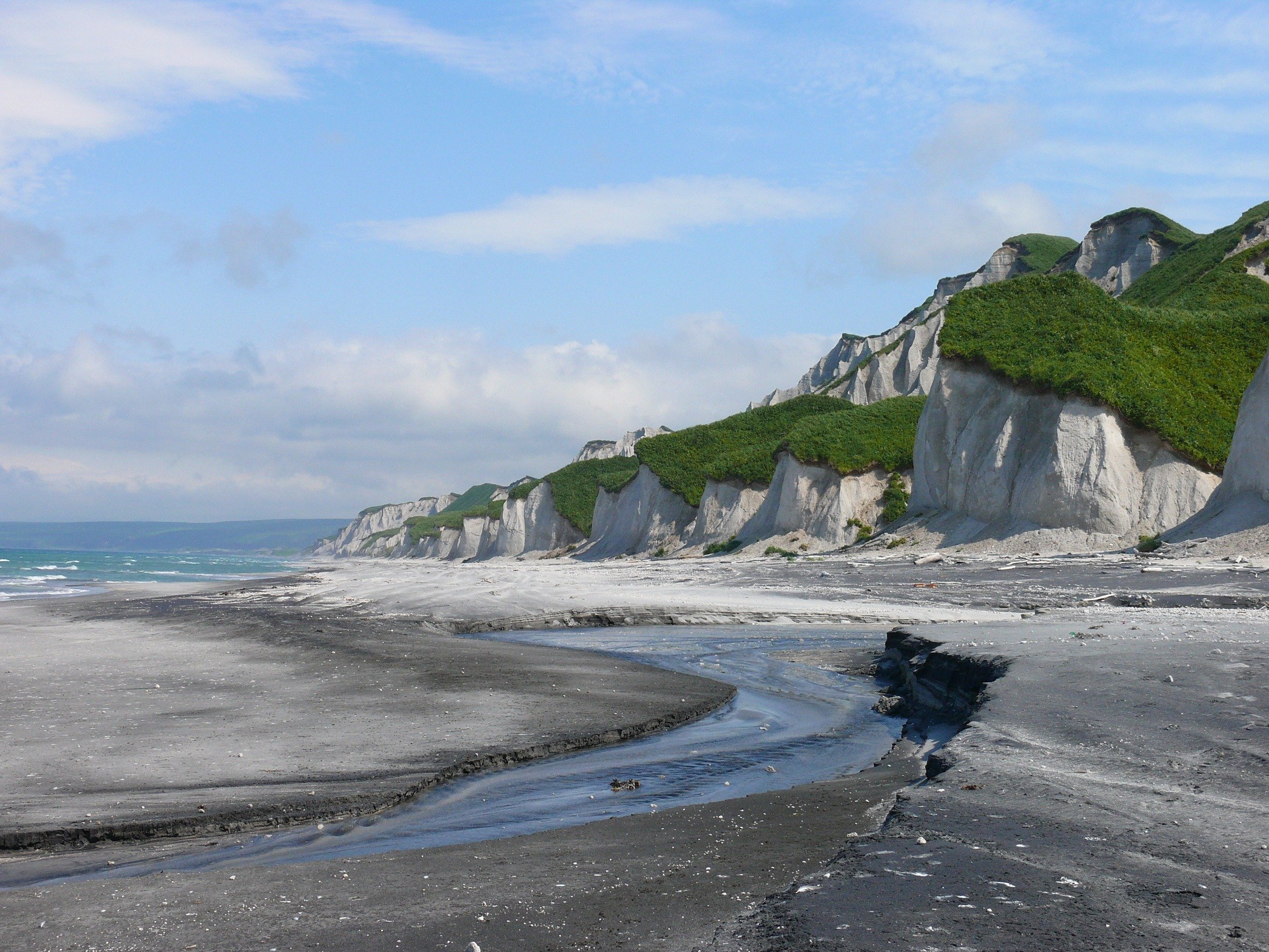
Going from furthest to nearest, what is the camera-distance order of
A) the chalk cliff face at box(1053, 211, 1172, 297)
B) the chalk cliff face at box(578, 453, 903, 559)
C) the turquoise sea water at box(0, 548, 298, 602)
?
A: the chalk cliff face at box(1053, 211, 1172, 297), the chalk cliff face at box(578, 453, 903, 559), the turquoise sea water at box(0, 548, 298, 602)

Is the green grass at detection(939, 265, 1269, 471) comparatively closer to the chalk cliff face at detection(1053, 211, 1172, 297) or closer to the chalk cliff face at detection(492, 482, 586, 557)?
the chalk cliff face at detection(1053, 211, 1172, 297)

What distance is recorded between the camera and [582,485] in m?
87.2

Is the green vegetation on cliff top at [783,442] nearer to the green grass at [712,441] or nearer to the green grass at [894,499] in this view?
the green grass at [712,441]

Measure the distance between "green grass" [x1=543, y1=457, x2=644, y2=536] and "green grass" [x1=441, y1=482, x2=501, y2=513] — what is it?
316 ft

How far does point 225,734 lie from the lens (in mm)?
8086

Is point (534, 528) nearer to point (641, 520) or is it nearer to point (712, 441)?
point (641, 520)

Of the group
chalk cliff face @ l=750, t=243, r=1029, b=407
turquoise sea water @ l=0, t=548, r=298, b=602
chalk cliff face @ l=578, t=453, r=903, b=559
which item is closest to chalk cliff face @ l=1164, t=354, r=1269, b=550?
chalk cliff face @ l=578, t=453, r=903, b=559

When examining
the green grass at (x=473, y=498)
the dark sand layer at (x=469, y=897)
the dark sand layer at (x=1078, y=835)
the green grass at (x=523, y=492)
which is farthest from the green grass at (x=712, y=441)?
the green grass at (x=473, y=498)

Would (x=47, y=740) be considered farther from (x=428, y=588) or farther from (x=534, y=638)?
(x=428, y=588)

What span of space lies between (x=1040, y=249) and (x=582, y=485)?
47361 mm

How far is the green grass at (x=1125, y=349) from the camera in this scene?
3166cm

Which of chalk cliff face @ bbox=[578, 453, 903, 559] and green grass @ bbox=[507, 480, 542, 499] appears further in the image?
green grass @ bbox=[507, 480, 542, 499]

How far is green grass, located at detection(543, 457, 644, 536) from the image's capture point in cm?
8406

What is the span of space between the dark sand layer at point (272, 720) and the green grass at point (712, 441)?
45059mm
